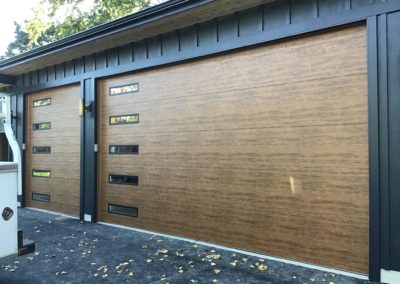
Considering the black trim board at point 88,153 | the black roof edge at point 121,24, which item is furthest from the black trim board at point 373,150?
the black trim board at point 88,153

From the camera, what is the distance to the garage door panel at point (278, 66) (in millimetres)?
3633

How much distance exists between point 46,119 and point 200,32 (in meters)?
4.11

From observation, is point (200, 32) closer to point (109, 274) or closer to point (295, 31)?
point (295, 31)

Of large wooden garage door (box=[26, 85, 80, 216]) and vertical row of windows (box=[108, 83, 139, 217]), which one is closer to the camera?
vertical row of windows (box=[108, 83, 139, 217])

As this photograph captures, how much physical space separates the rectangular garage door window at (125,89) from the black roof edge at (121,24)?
2.93ft

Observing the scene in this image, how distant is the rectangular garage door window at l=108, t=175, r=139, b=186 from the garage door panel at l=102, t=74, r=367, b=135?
78 cm

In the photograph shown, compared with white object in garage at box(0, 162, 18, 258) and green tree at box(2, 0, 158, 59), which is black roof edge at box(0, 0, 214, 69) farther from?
green tree at box(2, 0, 158, 59)

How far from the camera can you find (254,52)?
171 inches

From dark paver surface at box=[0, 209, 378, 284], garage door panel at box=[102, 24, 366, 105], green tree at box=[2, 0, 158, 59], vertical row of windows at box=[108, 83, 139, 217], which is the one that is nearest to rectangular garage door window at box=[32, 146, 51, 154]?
vertical row of windows at box=[108, 83, 139, 217]

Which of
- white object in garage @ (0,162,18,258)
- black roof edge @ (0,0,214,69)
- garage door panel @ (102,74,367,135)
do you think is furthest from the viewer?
black roof edge @ (0,0,214,69)

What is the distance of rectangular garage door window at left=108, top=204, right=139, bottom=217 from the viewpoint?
5670 mm

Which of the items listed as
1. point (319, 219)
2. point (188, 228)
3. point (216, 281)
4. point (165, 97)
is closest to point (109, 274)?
point (216, 281)

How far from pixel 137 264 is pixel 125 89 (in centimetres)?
297

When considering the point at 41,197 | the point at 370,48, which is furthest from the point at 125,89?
the point at 370,48
